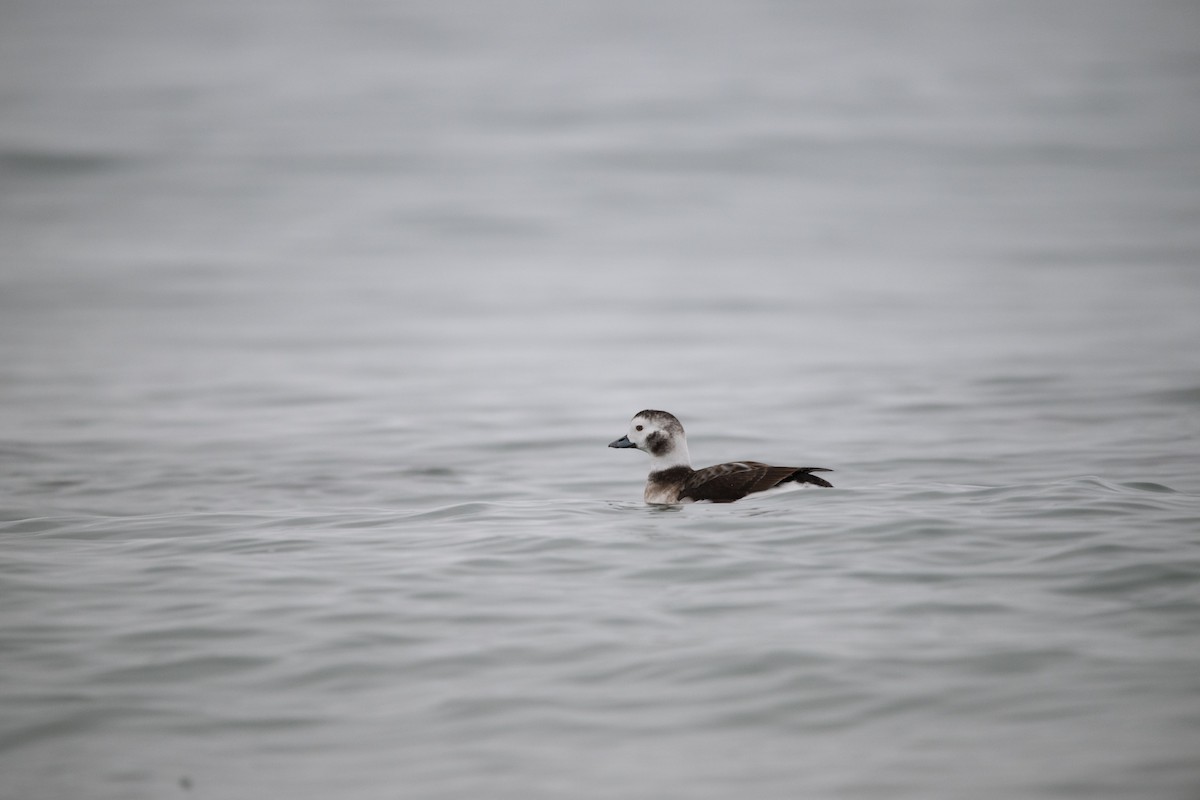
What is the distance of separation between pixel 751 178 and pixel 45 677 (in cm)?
3594

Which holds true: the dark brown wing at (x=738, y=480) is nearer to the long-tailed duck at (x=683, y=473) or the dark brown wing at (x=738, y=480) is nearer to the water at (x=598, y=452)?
the long-tailed duck at (x=683, y=473)

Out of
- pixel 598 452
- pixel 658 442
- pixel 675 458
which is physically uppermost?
pixel 658 442

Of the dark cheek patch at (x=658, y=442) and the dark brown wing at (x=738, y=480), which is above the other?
the dark cheek patch at (x=658, y=442)

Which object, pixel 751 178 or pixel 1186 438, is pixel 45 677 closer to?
pixel 1186 438

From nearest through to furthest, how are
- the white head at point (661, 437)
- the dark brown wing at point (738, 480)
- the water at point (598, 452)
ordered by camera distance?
the water at point (598, 452) → the dark brown wing at point (738, 480) → the white head at point (661, 437)

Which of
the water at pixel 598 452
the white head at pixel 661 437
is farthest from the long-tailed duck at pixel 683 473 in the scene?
the water at pixel 598 452

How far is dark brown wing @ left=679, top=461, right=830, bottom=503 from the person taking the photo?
10023 mm

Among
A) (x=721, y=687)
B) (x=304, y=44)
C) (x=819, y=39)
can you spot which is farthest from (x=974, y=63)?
(x=721, y=687)

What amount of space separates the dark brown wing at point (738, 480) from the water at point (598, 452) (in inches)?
8.6

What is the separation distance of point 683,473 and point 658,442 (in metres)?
0.33

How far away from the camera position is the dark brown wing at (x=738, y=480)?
1002cm

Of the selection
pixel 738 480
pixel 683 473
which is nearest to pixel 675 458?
pixel 683 473

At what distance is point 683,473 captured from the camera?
10.8m

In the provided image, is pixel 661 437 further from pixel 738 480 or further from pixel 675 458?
pixel 738 480
